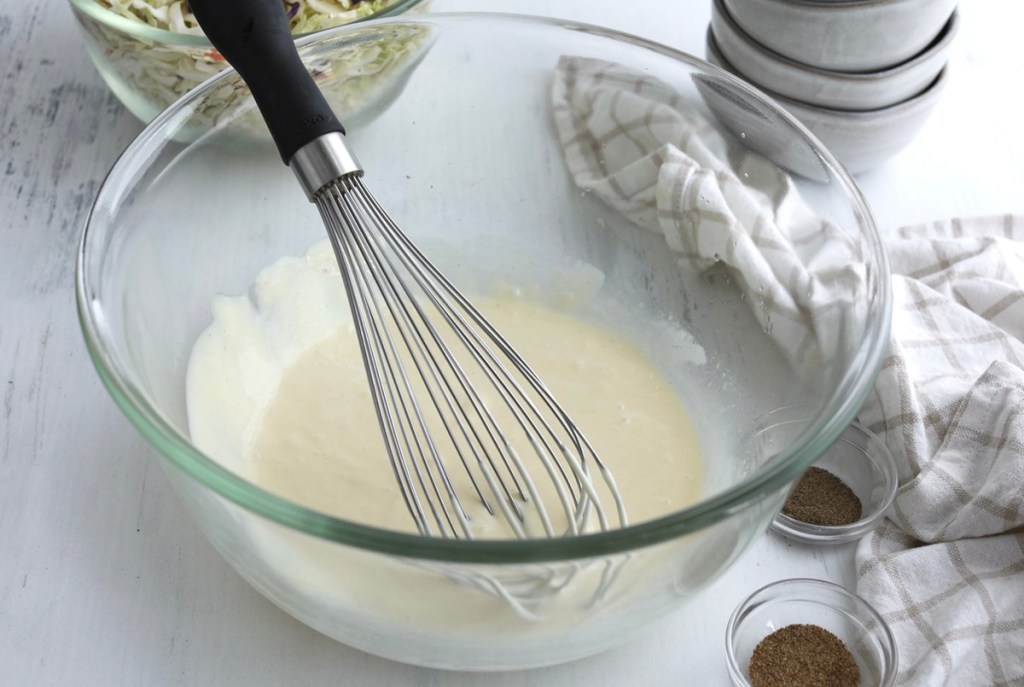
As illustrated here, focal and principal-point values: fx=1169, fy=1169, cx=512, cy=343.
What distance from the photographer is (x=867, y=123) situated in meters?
1.20

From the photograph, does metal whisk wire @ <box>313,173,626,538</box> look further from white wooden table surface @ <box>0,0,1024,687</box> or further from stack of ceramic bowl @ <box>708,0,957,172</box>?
stack of ceramic bowl @ <box>708,0,957,172</box>

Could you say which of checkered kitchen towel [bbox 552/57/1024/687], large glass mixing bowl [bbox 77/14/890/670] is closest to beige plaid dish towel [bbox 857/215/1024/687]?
checkered kitchen towel [bbox 552/57/1024/687]

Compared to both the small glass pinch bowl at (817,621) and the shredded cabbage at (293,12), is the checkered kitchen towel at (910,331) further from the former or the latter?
the shredded cabbage at (293,12)

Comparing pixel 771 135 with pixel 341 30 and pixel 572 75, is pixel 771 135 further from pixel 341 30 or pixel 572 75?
pixel 341 30

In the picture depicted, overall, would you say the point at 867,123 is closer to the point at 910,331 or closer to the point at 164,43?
the point at 910,331

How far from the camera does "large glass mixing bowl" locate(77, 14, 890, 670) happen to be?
0.69 metres

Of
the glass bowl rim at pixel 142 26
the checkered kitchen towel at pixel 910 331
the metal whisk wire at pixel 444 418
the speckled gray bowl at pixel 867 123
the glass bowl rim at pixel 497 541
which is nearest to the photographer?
the glass bowl rim at pixel 497 541

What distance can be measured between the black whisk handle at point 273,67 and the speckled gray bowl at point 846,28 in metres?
0.54

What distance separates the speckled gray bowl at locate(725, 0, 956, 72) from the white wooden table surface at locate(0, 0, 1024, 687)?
0.18m

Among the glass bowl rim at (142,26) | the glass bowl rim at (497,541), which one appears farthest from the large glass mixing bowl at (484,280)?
the glass bowl rim at (142,26)

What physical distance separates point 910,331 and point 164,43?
743mm

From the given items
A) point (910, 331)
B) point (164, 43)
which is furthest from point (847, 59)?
point (164, 43)

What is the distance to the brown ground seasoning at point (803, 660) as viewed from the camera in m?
0.86

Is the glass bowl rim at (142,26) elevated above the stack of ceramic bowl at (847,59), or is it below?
above
